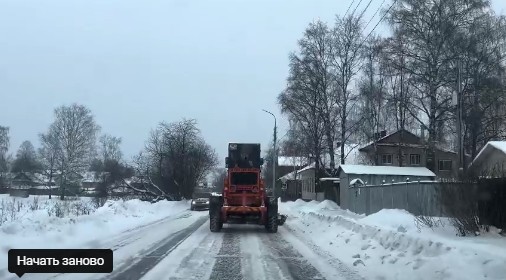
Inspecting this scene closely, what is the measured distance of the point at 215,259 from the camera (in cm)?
1316

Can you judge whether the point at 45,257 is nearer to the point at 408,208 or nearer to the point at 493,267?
the point at 493,267

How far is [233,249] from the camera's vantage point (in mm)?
15742

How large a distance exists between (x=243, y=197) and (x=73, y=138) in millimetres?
49839

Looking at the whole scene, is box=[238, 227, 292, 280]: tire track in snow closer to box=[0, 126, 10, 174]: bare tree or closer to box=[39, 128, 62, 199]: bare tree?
box=[39, 128, 62, 199]: bare tree

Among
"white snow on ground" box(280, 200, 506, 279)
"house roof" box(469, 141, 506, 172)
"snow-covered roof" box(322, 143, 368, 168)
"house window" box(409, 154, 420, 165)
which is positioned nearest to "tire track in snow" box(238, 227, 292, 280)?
"white snow on ground" box(280, 200, 506, 279)

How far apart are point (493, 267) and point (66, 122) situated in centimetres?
6680

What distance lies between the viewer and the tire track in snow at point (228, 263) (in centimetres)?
1053

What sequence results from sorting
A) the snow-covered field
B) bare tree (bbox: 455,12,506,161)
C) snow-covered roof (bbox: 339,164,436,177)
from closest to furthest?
the snow-covered field → bare tree (bbox: 455,12,506,161) → snow-covered roof (bbox: 339,164,436,177)

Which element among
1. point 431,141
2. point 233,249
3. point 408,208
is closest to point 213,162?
point 431,141

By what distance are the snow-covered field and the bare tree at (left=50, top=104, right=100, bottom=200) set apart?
48740mm

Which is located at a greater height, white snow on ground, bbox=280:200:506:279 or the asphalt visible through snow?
white snow on ground, bbox=280:200:506:279

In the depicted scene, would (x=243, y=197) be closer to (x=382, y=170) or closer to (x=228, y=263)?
(x=228, y=263)

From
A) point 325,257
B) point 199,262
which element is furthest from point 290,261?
point 199,262

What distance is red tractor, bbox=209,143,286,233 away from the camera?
23.4 metres
